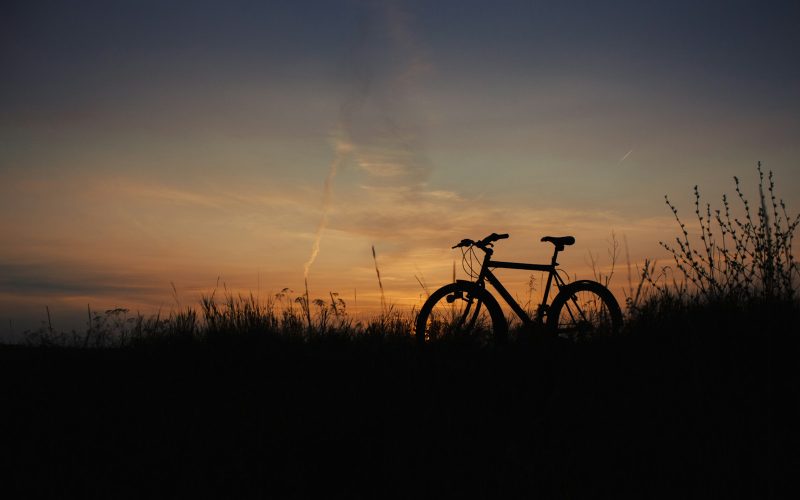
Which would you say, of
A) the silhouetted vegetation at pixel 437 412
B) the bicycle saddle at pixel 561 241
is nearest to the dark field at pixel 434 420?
the silhouetted vegetation at pixel 437 412

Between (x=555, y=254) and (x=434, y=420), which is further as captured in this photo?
(x=555, y=254)

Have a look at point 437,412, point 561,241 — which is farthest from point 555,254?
point 437,412

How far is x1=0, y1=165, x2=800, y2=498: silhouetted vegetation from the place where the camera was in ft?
13.7

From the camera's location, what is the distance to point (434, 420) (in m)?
4.94

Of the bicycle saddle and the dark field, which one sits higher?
the bicycle saddle

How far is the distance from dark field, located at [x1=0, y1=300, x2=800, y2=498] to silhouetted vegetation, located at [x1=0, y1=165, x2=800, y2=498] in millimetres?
17

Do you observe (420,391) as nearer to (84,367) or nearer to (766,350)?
(766,350)

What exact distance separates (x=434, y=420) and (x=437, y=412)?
14 centimetres

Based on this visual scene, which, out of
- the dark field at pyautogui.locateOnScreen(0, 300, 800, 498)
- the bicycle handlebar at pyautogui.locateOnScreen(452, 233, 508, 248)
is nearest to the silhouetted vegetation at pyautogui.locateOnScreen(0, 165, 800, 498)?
the dark field at pyautogui.locateOnScreen(0, 300, 800, 498)

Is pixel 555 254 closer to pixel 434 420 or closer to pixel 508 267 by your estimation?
pixel 508 267

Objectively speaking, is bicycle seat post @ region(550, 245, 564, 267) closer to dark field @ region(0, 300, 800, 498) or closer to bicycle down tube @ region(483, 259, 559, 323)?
bicycle down tube @ region(483, 259, 559, 323)

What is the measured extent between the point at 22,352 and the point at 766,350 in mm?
8094

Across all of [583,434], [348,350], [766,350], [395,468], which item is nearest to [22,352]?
[348,350]

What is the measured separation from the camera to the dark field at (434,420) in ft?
13.6
